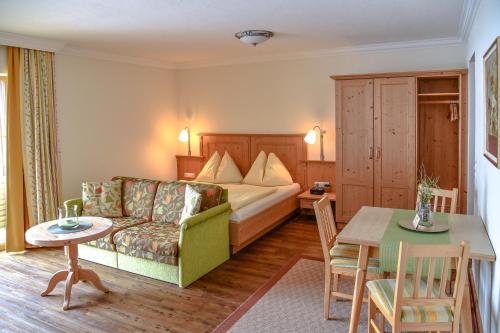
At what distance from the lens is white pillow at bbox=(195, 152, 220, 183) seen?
6.43m

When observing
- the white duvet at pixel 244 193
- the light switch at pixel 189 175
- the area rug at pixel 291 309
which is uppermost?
the light switch at pixel 189 175

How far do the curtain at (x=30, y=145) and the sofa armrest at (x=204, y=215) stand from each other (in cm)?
220

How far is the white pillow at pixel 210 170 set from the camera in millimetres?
6426

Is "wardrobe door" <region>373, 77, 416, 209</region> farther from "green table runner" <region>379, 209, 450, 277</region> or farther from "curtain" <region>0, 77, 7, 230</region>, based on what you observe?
"curtain" <region>0, 77, 7, 230</region>

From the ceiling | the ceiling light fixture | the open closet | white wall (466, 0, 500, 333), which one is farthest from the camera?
the open closet

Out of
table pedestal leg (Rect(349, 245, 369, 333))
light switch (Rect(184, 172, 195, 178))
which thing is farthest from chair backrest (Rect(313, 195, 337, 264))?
light switch (Rect(184, 172, 195, 178))

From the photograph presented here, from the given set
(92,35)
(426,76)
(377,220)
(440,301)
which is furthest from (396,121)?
(92,35)

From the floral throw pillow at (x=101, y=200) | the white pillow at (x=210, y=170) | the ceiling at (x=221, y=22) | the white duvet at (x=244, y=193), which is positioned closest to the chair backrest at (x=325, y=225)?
the white duvet at (x=244, y=193)

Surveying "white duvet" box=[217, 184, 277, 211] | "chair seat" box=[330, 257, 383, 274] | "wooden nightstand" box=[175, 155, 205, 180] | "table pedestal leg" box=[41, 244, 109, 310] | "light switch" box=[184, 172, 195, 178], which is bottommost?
"table pedestal leg" box=[41, 244, 109, 310]

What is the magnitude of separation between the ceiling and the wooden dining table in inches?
74.5

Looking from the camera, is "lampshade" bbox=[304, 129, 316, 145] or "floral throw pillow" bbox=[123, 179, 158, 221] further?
"lampshade" bbox=[304, 129, 316, 145]

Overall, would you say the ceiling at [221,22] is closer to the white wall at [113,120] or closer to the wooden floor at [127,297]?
the white wall at [113,120]

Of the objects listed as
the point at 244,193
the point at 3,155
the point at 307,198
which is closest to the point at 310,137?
the point at 307,198

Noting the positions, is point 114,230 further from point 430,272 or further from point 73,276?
point 430,272
